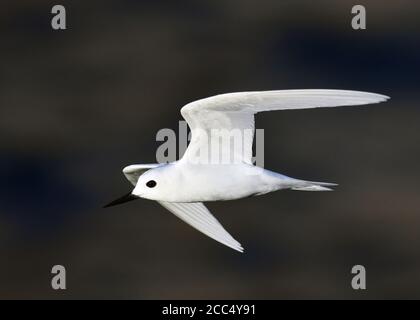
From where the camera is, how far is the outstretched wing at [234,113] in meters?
6.09

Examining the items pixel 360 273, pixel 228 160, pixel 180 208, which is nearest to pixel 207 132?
pixel 228 160

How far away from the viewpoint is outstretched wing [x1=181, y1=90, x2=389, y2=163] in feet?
20.0

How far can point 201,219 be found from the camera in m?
7.55

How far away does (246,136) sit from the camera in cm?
664

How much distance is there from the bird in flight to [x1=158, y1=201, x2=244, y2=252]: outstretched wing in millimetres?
845

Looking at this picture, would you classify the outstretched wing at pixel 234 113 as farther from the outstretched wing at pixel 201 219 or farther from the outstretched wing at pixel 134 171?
the outstretched wing at pixel 201 219

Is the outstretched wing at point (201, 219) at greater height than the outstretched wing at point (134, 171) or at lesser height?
lesser

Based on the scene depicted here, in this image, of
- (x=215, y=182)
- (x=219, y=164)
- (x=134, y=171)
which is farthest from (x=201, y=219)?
(x=215, y=182)

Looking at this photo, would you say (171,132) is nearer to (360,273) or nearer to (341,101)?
(341,101)

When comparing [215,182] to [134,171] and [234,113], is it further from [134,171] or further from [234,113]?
[134,171]

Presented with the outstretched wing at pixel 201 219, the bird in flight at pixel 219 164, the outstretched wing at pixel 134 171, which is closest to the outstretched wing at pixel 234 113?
the bird in flight at pixel 219 164

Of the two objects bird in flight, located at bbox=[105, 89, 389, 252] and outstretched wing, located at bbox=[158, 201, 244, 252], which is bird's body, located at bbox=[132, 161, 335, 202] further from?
outstretched wing, located at bbox=[158, 201, 244, 252]

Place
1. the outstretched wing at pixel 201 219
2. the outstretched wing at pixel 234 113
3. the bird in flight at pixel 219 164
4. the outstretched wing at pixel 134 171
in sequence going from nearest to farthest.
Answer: the outstretched wing at pixel 234 113 < the bird in flight at pixel 219 164 < the outstretched wing at pixel 134 171 < the outstretched wing at pixel 201 219

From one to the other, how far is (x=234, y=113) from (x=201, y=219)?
4.01 ft
